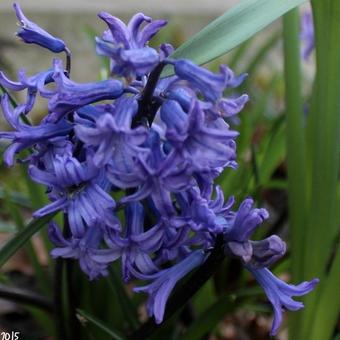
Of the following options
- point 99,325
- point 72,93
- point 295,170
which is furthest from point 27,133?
point 295,170

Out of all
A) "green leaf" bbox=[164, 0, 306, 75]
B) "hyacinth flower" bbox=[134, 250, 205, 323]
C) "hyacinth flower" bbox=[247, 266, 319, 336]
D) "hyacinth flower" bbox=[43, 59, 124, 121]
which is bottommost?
"hyacinth flower" bbox=[134, 250, 205, 323]

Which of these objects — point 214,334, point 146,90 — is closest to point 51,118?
point 146,90

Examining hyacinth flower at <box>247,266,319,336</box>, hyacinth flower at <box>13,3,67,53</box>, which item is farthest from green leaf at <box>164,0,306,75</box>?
hyacinth flower at <box>247,266,319,336</box>

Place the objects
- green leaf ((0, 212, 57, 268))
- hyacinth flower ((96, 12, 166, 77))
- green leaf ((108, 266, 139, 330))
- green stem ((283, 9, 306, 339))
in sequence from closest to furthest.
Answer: hyacinth flower ((96, 12, 166, 77)) → green leaf ((0, 212, 57, 268)) → green leaf ((108, 266, 139, 330)) → green stem ((283, 9, 306, 339))

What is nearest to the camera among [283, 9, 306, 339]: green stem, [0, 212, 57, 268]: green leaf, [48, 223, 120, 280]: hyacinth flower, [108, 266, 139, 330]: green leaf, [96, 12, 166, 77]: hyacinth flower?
[96, 12, 166, 77]: hyacinth flower

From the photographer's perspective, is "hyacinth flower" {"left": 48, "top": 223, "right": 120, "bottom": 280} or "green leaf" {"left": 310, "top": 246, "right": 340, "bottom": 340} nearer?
"hyacinth flower" {"left": 48, "top": 223, "right": 120, "bottom": 280}

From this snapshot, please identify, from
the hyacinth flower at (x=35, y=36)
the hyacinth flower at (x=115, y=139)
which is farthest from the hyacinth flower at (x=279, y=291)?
the hyacinth flower at (x=35, y=36)

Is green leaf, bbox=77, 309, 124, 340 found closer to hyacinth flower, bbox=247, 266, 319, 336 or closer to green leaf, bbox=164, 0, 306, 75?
hyacinth flower, bbox=247, 266, 319, 336

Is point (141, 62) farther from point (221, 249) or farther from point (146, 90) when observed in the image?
point (221, 249)
